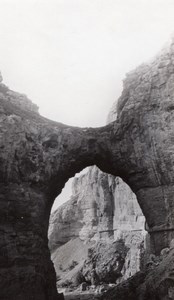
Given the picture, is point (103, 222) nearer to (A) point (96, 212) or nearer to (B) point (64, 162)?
(A) point (96, 212)

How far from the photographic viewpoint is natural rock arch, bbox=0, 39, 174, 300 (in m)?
24.9

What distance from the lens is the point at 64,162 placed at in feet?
98.1

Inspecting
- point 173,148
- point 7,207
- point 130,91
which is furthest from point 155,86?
point 7,207

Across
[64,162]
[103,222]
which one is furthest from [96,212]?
[64,162]

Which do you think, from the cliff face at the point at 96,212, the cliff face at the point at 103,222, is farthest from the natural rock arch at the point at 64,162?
the cliff face at the point at 96,212

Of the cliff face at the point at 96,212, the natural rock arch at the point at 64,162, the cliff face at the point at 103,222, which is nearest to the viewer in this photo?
the natural rock arch at the point at 64,162

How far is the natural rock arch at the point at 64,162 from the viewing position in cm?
2488

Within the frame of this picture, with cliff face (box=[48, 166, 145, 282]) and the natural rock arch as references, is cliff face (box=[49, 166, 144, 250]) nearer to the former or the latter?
cliff face (box=[48, 166, 145, 282])

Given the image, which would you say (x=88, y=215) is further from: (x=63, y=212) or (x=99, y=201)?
(x=99, y=201)

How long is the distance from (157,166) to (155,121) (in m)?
4.13

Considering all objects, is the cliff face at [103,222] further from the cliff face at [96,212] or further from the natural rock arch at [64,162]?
the natural rock arch at [64,162]

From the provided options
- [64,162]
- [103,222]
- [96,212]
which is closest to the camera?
[64,162]

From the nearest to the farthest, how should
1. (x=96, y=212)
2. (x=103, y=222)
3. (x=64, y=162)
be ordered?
(x=64, y=162) < (x=103, y=222) < (x=96, y=212)

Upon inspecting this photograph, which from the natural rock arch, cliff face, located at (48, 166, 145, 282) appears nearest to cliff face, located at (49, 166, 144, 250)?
cliff face, located at (48, 166, 145, 282)
